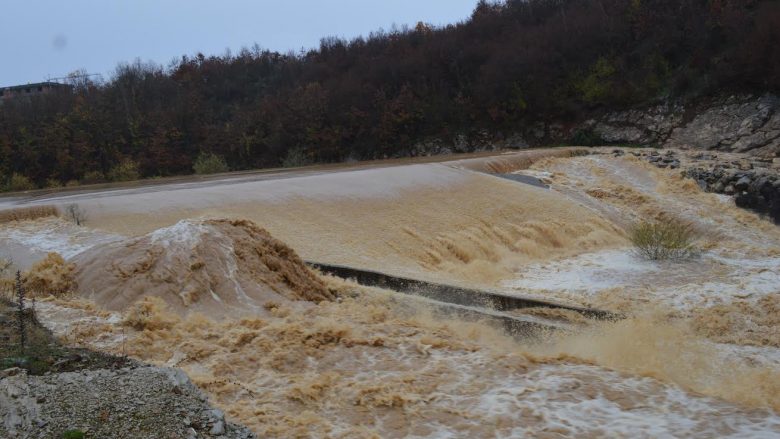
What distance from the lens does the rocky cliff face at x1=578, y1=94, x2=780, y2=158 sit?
2272cm

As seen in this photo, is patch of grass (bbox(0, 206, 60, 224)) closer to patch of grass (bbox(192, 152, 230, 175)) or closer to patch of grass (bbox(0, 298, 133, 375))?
patch of grass (bbox(0, 298, 133, 375))

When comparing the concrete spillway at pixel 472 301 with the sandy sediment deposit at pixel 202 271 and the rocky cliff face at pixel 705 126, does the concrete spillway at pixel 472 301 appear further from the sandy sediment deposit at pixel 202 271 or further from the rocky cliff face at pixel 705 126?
the rocky cliff face at pixel 705 126

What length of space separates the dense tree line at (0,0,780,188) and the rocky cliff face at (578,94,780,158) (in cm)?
86

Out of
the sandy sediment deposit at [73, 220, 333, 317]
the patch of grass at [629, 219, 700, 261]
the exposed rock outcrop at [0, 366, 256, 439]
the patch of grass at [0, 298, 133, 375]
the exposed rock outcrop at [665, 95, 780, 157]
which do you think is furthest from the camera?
the exposed rock outcrop at [665, 95, 780, 157]

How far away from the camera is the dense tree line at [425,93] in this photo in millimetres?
28422

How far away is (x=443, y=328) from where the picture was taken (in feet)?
22.5

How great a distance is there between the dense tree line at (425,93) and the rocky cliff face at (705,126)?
0.86 m

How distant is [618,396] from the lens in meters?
4.92

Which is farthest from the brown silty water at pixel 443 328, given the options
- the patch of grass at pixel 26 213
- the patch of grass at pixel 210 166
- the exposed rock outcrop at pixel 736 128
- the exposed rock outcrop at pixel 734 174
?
the patch of grass at pixel 210 166

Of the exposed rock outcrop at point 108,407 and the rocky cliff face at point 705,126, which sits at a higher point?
the rocky cliff face at point 705,126

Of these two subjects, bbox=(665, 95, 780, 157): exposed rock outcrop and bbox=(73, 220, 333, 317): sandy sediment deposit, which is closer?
bbox=(73, 220, 333, 317): sandy sediment deposit

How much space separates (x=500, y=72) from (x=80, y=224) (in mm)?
24951

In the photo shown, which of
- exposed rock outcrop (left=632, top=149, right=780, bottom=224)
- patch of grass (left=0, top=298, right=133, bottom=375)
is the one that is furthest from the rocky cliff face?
patch of grass (left=0, top=298, right=133, bottom=375)

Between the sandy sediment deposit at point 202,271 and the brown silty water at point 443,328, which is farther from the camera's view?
the sandy sediment deposit at point 202,271
